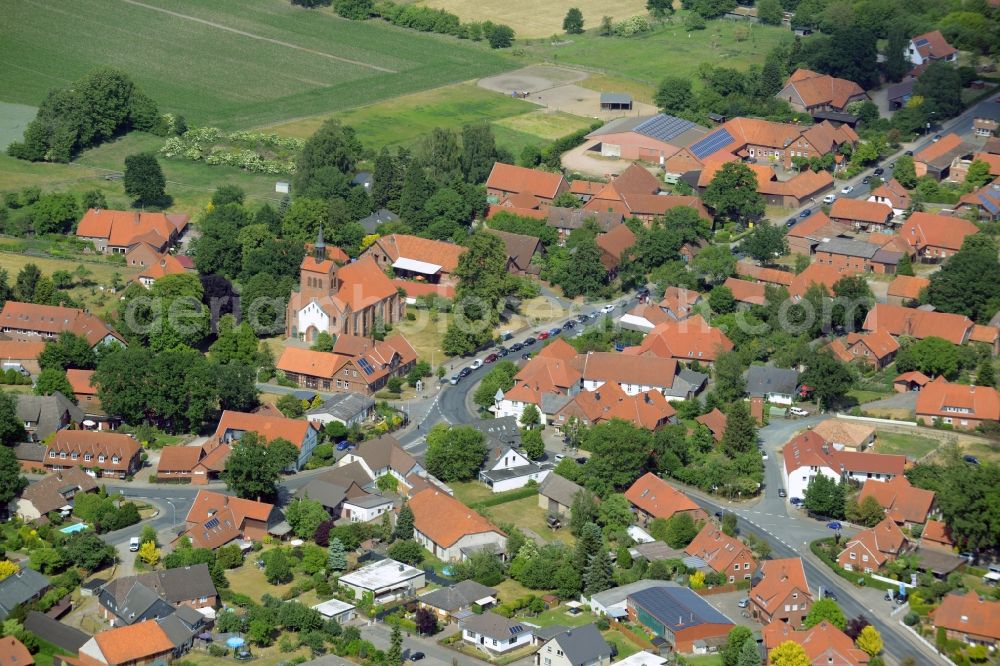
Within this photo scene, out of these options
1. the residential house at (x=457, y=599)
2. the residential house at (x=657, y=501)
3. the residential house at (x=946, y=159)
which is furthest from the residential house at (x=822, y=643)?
the residential house at (x=946, y=159)

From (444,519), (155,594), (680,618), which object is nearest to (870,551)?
(680,618)

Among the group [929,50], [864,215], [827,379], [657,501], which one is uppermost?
[929,50]

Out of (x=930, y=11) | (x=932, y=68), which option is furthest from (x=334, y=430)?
(x=930, y=11)

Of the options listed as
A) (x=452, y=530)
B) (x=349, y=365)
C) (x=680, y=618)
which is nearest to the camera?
(x=680, y=618)

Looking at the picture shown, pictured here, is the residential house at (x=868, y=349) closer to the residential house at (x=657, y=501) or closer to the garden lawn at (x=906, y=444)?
the garden lawn at (x=906, y=444)

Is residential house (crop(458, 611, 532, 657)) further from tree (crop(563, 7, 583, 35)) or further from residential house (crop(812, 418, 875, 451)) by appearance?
tree (crop(563, 7, 583, 35))

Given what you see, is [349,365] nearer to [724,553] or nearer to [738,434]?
[738,434]

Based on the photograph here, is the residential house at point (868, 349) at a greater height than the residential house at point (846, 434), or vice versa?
the residential house at point (868, 349)

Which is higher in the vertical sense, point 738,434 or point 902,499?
point 738,434
